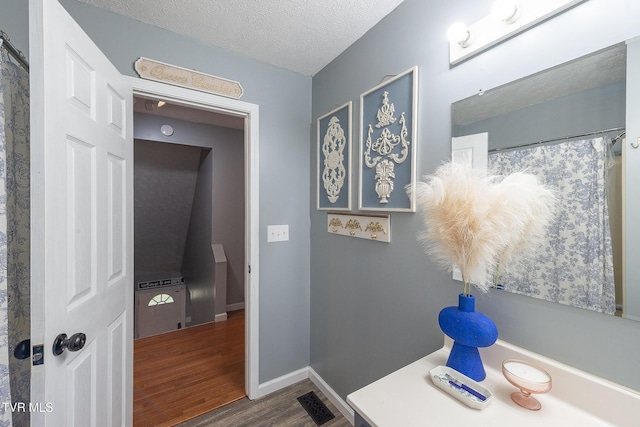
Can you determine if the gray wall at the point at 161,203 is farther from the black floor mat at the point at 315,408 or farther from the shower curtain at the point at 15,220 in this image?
the black floor mat at the point at 315,408

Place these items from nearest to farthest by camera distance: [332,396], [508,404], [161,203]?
[508,404] < [332,396] < [161,203]

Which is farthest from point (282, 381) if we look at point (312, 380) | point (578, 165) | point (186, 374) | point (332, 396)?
point (578, 165)

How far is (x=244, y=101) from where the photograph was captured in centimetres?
181

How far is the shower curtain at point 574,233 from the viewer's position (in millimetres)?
732

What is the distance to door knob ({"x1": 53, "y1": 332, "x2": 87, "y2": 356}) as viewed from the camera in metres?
0.83

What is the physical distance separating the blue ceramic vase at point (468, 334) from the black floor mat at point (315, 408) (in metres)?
1.22

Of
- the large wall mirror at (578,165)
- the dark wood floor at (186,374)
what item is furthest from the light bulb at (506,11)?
the dark wood floor at (186,374)

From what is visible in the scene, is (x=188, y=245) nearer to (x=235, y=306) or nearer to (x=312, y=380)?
(x=235, y=306)

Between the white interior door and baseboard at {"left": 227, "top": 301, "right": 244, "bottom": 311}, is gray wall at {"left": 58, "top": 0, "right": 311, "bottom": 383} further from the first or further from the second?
baseboard at {"left": 227, "top": 301, "right": 244, "bottom": 311}

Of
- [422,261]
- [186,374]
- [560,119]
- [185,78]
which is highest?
[185,78]

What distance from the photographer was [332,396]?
72.9 inches

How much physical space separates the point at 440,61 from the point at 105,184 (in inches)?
63.7

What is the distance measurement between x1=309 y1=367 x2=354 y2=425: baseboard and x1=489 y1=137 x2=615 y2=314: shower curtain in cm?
143

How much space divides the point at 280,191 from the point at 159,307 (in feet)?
9.35
